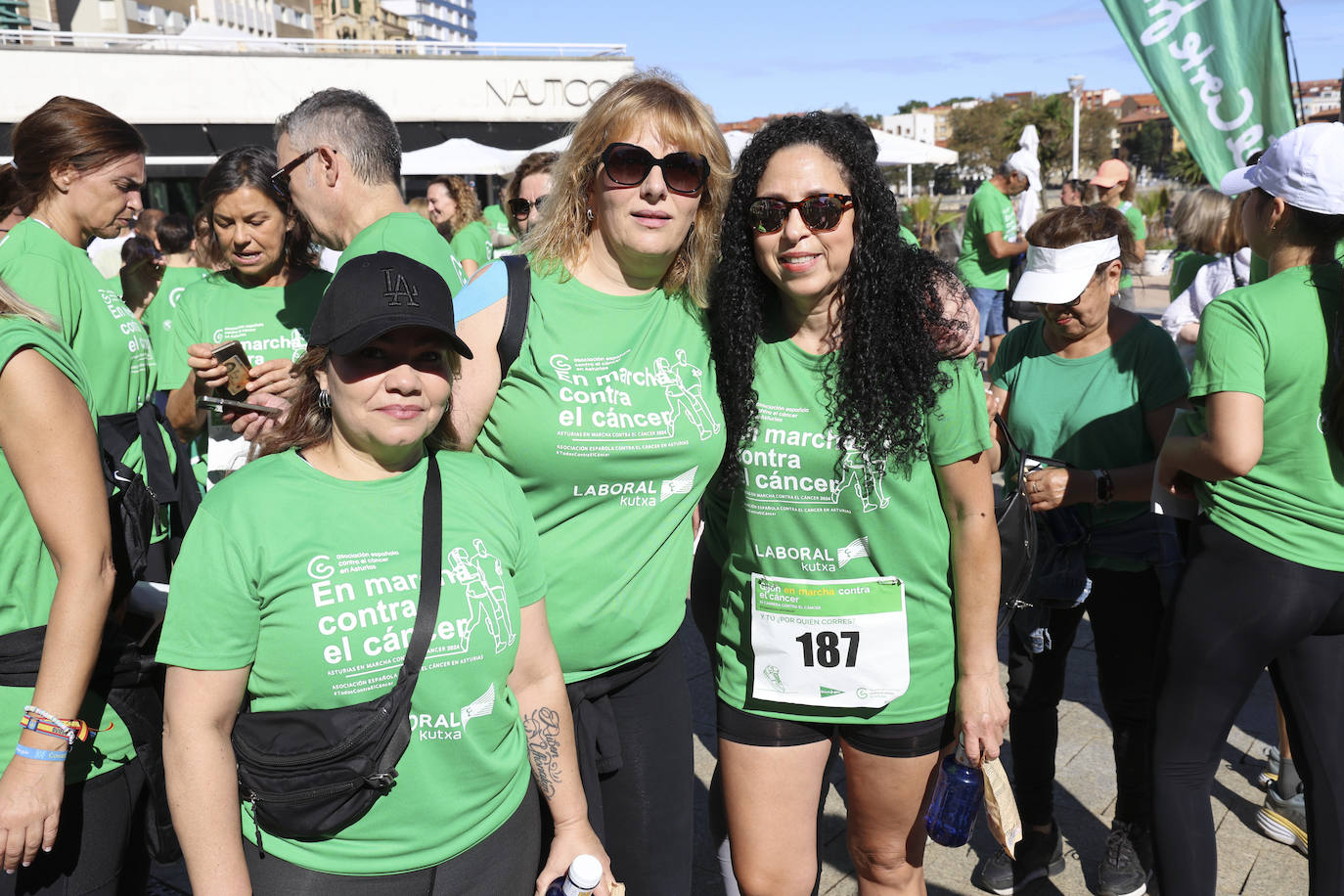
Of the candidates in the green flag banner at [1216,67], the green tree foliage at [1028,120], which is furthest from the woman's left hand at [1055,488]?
the green tree foliage at [1028,120]

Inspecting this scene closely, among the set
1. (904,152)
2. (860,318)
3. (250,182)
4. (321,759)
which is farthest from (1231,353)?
(904,152)

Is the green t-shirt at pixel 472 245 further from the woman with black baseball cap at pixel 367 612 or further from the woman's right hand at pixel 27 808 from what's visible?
the woman's right hand at pixel 27 808

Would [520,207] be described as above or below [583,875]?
above

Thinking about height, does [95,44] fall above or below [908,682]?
above

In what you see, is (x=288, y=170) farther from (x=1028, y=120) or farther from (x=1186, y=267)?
(x=1028, y=120)

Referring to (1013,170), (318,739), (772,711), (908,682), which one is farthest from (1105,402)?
(1013,170)

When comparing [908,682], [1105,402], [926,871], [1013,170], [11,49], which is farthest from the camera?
[11,49]

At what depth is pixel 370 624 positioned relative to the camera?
1688 millimetres

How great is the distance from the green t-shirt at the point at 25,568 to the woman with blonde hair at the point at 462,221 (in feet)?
19.6

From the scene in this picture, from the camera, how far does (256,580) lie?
1.63m

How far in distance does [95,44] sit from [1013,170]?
75.7ft

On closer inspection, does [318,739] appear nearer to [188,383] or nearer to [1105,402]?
[188,383]

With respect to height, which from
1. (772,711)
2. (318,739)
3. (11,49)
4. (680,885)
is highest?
(11,49)

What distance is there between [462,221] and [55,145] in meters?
5.83
